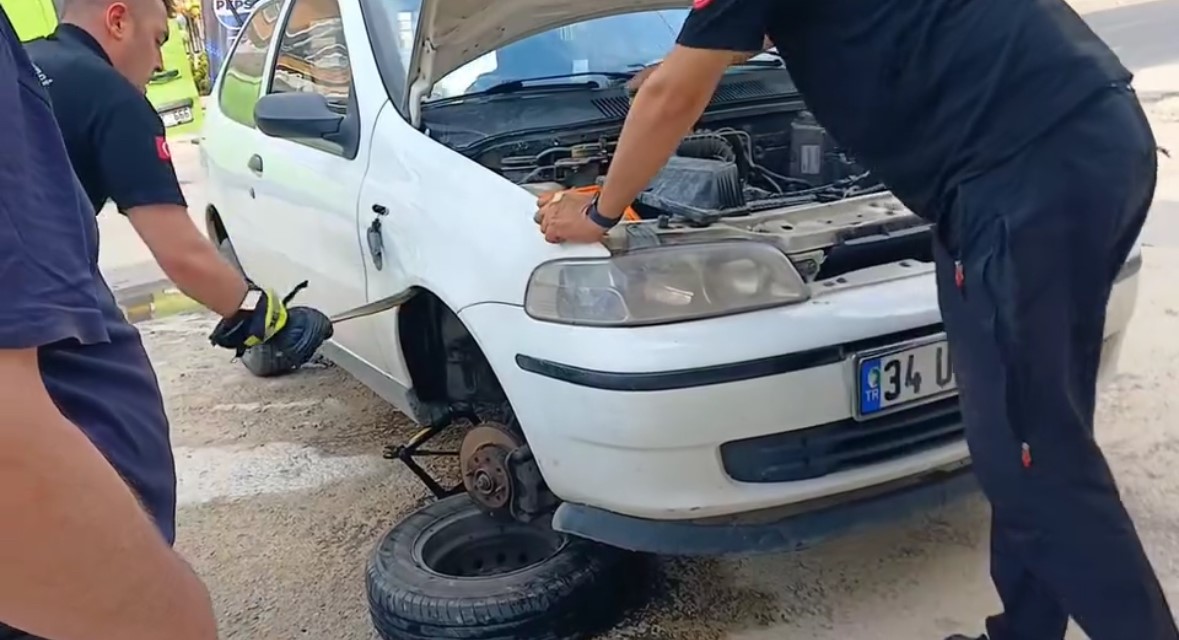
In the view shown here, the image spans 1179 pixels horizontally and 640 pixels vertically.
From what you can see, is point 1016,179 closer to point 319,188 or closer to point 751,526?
point 751,526

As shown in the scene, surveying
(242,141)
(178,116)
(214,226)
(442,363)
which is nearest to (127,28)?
(442,363)

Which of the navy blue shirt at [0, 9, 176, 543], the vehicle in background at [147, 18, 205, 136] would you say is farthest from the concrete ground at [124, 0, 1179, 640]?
the vehicle in background at [147, 18, 205, 136]

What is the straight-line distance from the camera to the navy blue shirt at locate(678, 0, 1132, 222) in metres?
1.90

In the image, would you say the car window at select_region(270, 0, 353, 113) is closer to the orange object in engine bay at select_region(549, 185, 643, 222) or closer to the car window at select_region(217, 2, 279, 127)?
the car window at select_region(217, 2, 279, 127)

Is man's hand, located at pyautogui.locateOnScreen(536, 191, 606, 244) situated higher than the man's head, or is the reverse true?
the man's head

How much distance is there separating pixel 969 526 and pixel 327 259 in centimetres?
203

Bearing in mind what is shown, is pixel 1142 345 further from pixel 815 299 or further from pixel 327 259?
pixel 327 259

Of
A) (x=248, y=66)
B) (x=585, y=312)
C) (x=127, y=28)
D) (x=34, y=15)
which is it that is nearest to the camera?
(x=585, y=312)

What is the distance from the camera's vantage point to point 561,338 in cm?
232

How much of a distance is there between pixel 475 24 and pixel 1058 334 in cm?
204

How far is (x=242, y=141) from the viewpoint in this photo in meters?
4.09

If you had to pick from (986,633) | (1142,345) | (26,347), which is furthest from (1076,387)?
(1142,345)

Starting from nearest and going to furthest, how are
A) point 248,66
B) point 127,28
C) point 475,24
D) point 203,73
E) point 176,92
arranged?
point 127,28, point 475,24, point 248,66, point 176,92, point 203,73

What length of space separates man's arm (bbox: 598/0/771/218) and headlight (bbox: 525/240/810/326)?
0.15 metres
